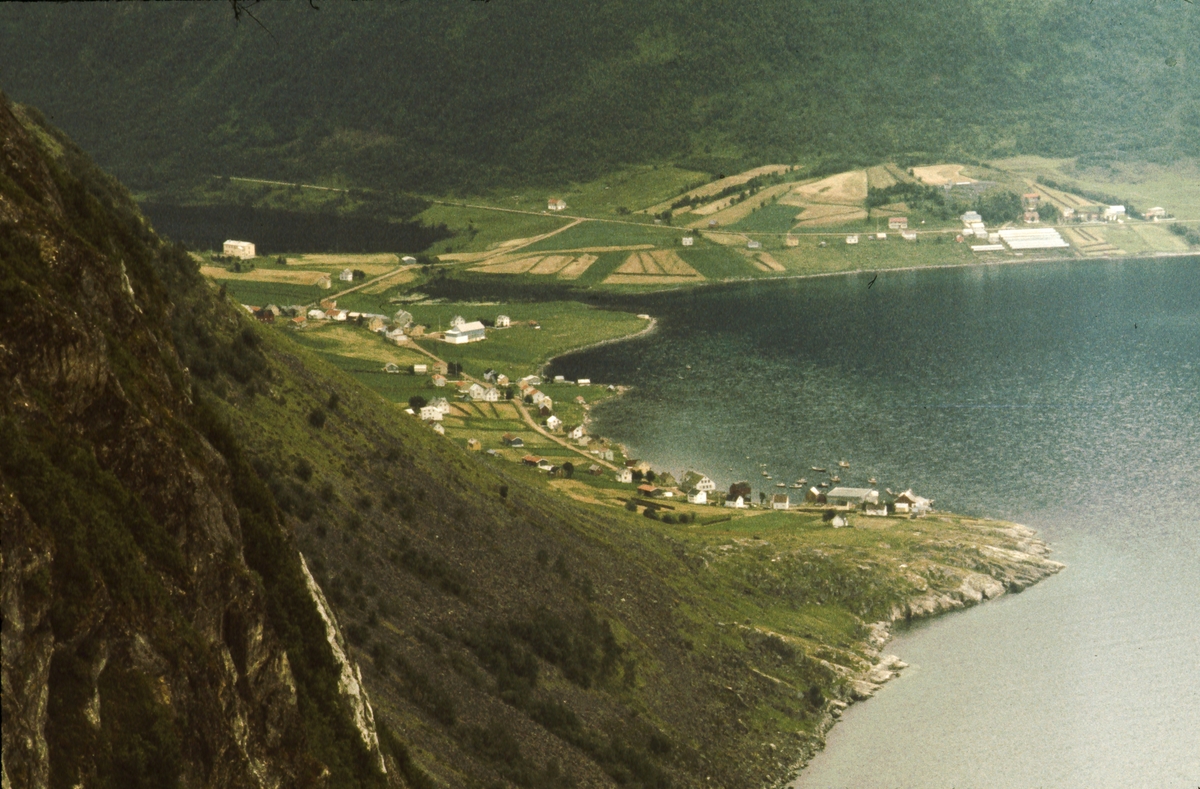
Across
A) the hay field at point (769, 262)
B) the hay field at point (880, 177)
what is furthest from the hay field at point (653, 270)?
the hay field at point (880, 177)

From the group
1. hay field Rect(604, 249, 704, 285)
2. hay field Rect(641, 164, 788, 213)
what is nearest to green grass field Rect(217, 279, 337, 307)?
hay field Rect(604, 249, 704, 285)

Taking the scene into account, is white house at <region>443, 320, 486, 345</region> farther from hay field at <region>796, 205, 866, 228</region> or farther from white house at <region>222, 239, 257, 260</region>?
hay field at <region>796, 205, 866, 228</region>

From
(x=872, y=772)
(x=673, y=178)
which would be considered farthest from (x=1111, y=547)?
(x=673, y=178)

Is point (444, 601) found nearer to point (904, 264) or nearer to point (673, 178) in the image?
point (904, 264)

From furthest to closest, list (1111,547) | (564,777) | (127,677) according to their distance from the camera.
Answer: (1111,547)
(564,777)
(127,677)

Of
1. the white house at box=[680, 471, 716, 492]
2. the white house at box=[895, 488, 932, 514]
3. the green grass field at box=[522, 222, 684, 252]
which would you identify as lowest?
the white house at box=[895, 488, 932, 514]

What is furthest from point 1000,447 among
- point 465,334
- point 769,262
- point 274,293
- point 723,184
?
point 723,184
